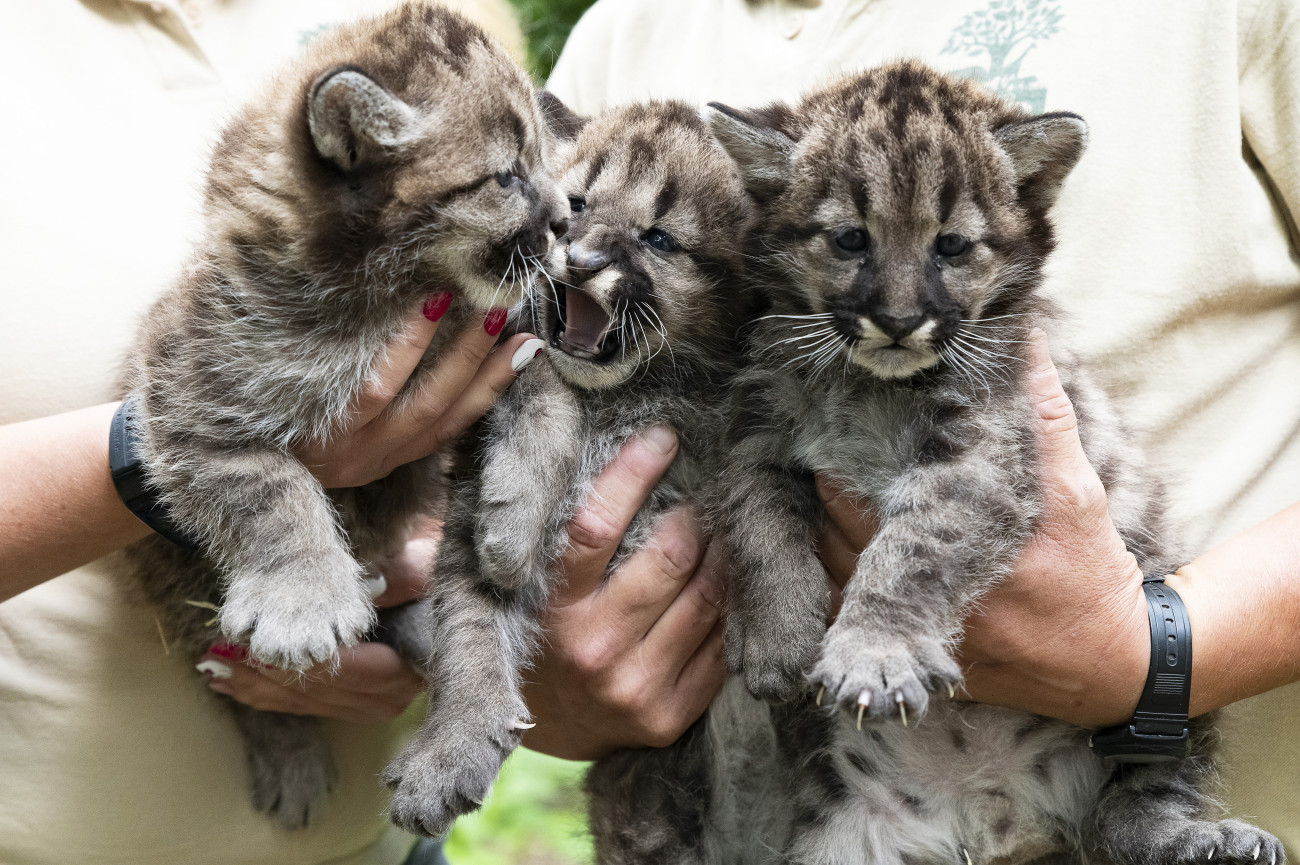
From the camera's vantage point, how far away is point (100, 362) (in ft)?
9.82

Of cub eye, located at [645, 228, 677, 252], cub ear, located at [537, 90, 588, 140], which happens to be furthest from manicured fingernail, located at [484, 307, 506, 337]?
cub ear, located at [537, 90, 588, 140]

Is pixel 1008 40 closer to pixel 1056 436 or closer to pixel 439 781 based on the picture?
pixel 1056 436

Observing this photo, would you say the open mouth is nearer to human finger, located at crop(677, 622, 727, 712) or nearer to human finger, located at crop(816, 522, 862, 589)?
human finger, located at crop(816, 522, 862, 589)

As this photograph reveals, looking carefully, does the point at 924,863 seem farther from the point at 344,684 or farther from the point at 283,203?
the point at 283,203

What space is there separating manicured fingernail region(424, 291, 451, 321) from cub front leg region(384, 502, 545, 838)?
0.58m

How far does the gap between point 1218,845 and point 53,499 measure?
10.1ft

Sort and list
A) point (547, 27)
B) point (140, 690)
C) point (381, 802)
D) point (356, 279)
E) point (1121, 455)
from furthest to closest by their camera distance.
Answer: point (547, 27) → point (381, 802) → point (140, 690) → point (1121, 455) → point (356, 279)

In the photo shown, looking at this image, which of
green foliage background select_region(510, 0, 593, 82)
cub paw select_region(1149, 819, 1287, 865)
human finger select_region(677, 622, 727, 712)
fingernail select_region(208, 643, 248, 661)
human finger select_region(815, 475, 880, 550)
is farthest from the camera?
green foliage background select_region(510, 0, 593, 82)

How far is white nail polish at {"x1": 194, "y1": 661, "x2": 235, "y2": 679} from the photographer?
3.10 m

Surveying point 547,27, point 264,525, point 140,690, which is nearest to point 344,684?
point 140,690

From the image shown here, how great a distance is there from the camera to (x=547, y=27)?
25.0ft

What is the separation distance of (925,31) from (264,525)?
2.61 m

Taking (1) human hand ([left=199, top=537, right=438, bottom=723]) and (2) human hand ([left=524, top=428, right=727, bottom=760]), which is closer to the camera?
(2) human hand ([left=524, top=428, right=727, bottom=760])

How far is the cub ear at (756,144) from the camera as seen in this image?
2684 mm
